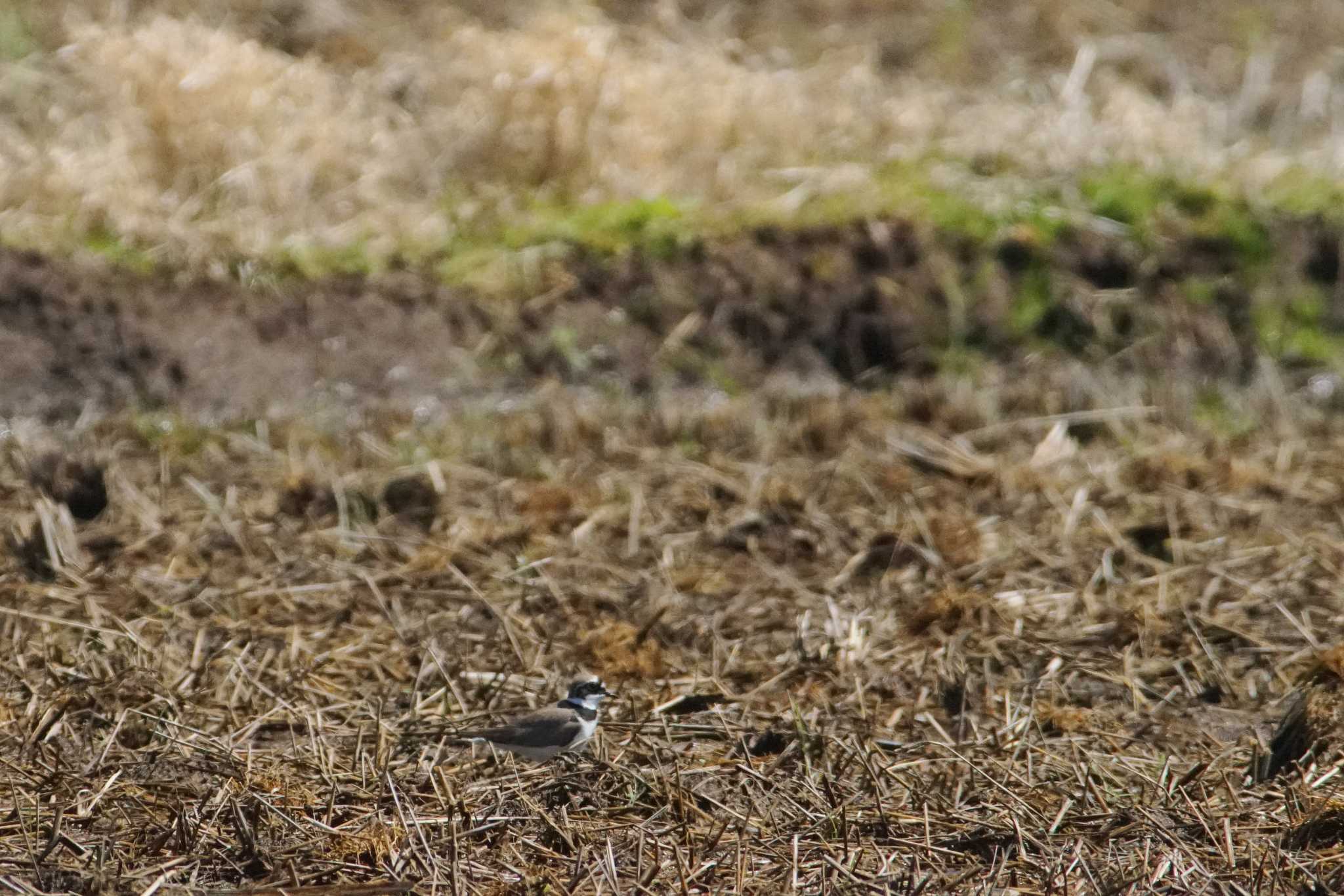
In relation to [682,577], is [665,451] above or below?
below

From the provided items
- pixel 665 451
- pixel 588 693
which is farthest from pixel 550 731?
pixel 665 451

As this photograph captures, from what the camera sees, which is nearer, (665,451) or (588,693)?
(588,693)

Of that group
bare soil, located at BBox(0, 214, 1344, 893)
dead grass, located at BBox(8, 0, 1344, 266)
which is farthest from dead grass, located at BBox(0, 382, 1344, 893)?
dead grass, located at BBox(8, 0, 1344, 266)

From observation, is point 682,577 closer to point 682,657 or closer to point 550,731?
point 682,657

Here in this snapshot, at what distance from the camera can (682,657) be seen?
3955 millimetres

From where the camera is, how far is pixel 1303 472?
17.6 feet

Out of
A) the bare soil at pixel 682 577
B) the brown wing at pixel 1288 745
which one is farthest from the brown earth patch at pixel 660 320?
the brown wing at pixel 1288 745

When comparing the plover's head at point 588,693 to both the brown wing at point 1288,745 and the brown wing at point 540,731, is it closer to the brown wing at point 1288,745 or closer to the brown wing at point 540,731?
the brown wing at point 540,731

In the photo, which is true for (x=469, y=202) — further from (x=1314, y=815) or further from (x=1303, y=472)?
(x=1314, y=815)

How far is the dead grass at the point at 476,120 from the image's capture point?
6770 millimetres

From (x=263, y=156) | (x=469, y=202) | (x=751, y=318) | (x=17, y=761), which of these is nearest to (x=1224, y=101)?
(x=751, y=318)

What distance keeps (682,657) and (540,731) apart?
83 centimetres

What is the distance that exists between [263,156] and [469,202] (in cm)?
97

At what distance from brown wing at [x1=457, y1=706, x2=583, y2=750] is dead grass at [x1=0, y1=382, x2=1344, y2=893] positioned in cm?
8
